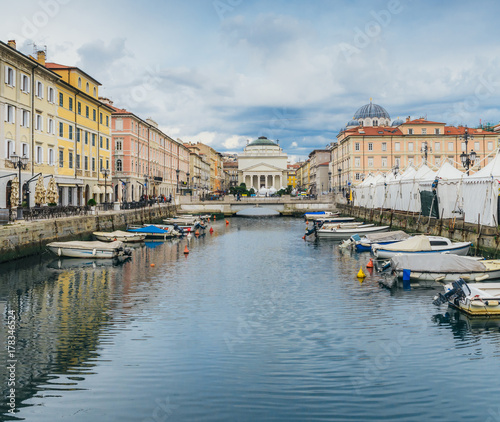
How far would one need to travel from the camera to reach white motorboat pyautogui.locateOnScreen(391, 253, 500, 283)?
81.1 ft

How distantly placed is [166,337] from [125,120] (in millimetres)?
69946

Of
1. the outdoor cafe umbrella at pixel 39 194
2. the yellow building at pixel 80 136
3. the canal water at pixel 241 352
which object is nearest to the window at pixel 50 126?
the yellow building at pixel 80 136

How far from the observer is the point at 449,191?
4312cm

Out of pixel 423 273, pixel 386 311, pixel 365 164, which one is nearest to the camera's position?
pixel 386 311

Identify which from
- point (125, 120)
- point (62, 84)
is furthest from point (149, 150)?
point (62, 84)

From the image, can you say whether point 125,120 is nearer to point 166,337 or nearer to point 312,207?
point 312,207

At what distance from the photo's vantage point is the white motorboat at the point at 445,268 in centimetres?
2472

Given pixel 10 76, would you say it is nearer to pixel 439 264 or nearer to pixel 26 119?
pixel 26 119

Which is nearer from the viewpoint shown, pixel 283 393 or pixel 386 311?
pixel 283 393

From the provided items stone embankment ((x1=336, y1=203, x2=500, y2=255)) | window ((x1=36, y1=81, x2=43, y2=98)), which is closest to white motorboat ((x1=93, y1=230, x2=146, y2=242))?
window ((x1=36, y1=81, x2=43, y2=98))

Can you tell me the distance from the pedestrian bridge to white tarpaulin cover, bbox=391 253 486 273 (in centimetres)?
7159

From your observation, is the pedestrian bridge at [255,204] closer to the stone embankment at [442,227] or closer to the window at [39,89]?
the stone embankment at [442,227]

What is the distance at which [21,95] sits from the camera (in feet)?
146

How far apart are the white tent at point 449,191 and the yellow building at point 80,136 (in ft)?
121
